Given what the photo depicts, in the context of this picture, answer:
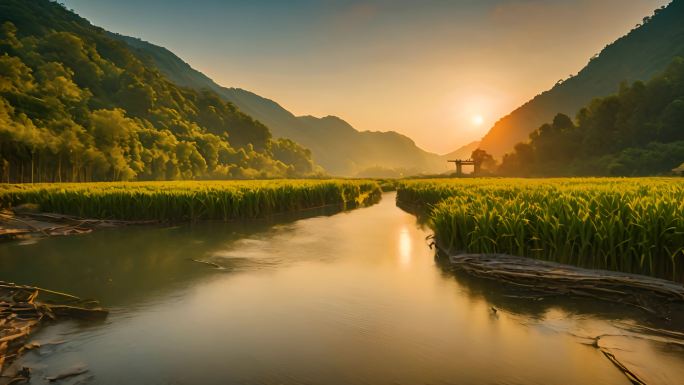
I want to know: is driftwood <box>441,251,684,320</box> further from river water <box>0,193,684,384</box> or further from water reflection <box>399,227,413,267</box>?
water reflection <box>399,227,413,267</box>

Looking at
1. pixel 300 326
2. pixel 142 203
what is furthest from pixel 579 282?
pixel 142 203

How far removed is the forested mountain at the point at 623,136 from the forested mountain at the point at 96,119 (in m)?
76.1

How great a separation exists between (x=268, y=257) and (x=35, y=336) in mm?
6829

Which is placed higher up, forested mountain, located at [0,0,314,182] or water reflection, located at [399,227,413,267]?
forested mountain, located at [0,0,314,182]

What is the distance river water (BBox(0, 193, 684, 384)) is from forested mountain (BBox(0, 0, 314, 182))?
5029 centimetres

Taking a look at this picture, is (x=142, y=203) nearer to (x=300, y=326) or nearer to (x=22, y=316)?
(x=22, y=316)

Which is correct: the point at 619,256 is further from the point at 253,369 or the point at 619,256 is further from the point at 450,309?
the point at 253,369

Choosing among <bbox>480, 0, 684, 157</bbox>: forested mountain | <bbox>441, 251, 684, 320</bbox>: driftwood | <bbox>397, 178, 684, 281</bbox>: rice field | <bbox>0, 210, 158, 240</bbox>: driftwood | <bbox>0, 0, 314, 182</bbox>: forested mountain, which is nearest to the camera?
<bbox>441, 251, 684, 320</bbox>: driftwood

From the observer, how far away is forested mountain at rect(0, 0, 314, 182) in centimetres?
5366

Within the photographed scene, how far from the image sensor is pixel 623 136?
2699 inches

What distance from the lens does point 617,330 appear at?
19.6 feet

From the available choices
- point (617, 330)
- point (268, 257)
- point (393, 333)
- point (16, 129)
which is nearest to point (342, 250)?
point (268, 257)

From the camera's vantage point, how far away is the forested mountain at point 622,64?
14488 centimetres

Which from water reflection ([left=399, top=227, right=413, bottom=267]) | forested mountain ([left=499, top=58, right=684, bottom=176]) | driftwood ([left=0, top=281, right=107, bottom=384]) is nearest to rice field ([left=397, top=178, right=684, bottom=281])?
water reflection ([left=399, top=227, right=413, bottom=267])
